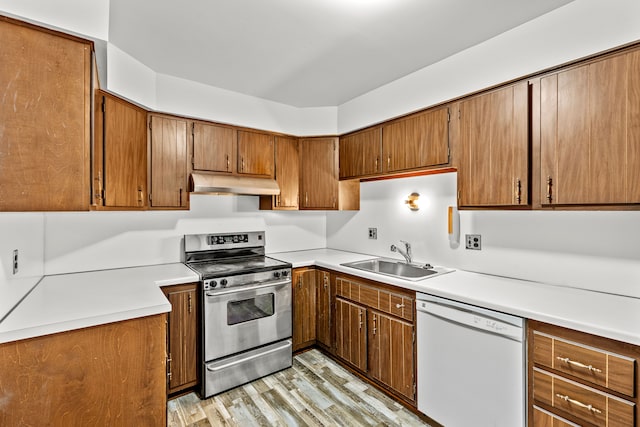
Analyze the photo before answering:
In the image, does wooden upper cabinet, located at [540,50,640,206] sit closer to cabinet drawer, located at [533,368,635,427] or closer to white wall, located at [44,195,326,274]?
cabinet drawer, located at [533,368,635,427]

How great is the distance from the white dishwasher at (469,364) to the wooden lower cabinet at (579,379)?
0.07 meters

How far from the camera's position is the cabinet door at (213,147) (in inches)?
110

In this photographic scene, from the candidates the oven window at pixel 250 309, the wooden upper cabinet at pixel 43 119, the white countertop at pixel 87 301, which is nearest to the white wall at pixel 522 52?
the oven window at pixel 250 309

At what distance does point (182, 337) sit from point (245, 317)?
1.59 feet

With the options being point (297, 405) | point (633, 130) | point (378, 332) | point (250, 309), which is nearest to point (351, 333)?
point (378, 332)

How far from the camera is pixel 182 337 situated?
236 centimetres

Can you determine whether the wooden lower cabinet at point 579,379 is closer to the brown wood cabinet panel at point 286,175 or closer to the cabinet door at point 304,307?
the cabinet door at point 304,307

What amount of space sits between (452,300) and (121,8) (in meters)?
2.52

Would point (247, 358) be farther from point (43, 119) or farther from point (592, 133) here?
point (592, 133)

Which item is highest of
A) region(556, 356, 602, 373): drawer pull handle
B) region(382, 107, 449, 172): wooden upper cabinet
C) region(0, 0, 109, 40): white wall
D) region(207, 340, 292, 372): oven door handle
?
region(0, 0, 109, 40): white wall

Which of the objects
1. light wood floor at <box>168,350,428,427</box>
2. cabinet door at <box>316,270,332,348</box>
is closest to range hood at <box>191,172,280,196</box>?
cabinet door at <box>316,270,332,348</box>

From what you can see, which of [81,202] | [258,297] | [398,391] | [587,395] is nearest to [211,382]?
[258,297]

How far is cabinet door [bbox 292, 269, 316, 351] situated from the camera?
9.71 ft

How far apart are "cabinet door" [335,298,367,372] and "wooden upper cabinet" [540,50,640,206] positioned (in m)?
1.56
